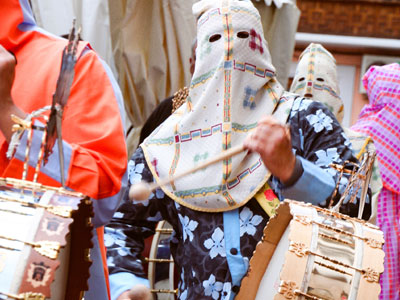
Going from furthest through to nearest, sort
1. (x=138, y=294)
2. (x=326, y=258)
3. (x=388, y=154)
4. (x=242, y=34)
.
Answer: (x=388, y=154) → (x=242, y=34) → (x=138, y=294) → (x=326, y=258)

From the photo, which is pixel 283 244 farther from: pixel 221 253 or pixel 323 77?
pixel 323 77

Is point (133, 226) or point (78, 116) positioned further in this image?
point (133, 226)

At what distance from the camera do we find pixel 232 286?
312 cm

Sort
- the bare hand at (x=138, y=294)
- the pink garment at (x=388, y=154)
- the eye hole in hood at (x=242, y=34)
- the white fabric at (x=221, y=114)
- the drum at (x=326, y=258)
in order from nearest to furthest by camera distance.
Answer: the drum at (x=326, y=258) → the bare hand at (x=138, y=294) → the white fabric at (x=221, y=114) → the eye hole in hood at (x=242, y=34) → the pink garment at (x=388, y=154)

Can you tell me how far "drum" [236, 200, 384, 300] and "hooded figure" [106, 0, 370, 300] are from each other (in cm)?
27

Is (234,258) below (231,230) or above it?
below

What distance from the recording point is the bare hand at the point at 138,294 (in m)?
2.85

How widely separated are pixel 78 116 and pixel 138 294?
0.63 m

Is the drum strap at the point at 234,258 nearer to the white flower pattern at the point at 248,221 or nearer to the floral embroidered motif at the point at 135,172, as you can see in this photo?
the white flower pattern at the point at 248,221

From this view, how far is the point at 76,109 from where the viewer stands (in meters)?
2.71

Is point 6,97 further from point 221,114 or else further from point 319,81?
point 319,81

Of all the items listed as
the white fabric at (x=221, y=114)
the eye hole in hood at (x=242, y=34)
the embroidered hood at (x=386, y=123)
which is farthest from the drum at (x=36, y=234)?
the embroidered hood at (x=386, y=123)

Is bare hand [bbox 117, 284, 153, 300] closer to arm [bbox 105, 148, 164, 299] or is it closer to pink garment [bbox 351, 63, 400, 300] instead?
arm [bbox 105, 148, 164, 299]

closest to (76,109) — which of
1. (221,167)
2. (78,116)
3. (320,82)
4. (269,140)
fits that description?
(78,116)
